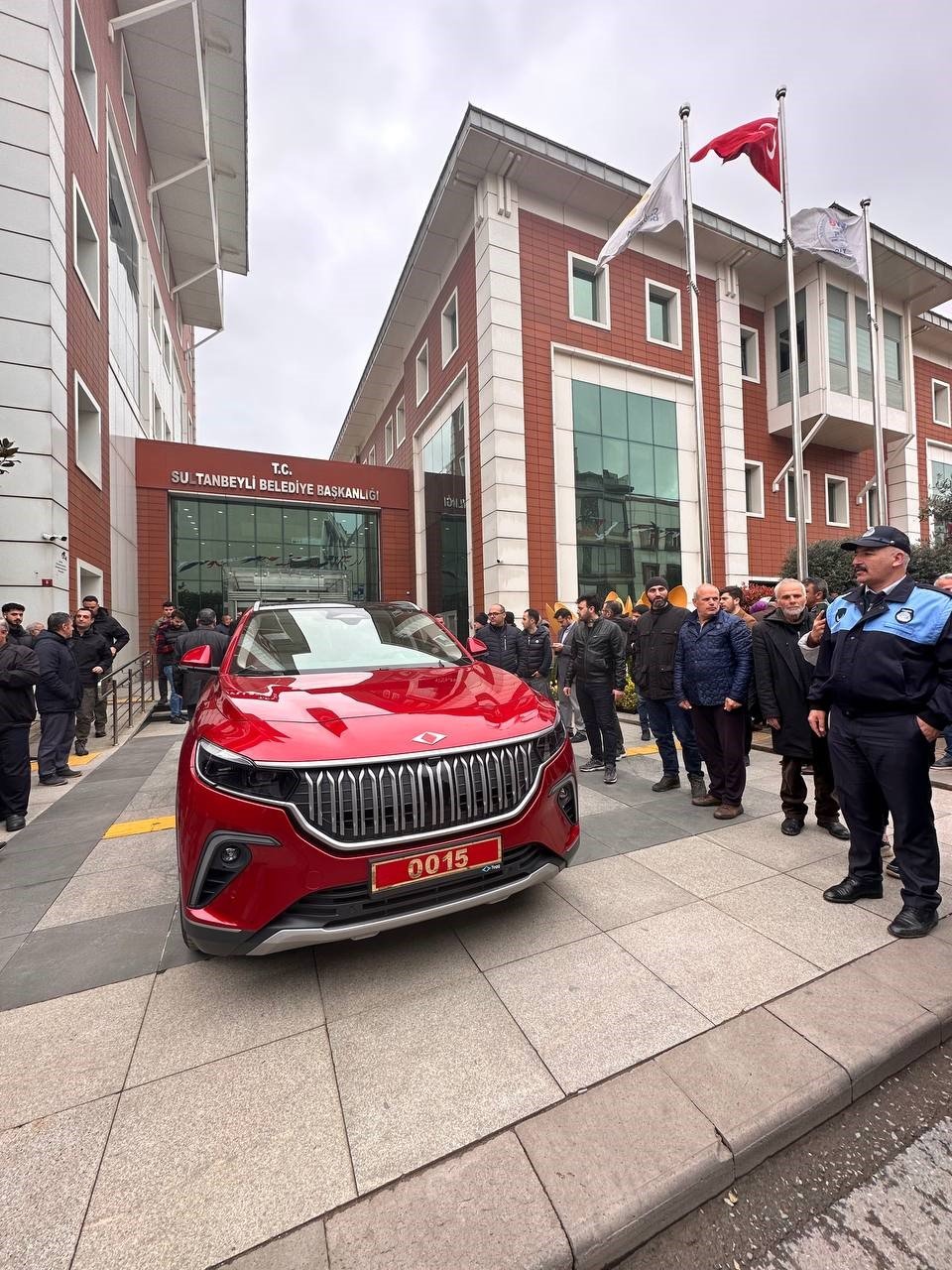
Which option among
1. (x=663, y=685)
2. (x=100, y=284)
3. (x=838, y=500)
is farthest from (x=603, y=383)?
(x=663, y=685)

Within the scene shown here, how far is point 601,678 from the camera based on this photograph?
5.64 meters

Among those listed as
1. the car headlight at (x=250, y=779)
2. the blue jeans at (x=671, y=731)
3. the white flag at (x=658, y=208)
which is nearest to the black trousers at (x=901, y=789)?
the blue jeans at (x=671, y=731)

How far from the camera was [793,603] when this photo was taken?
4.16 m

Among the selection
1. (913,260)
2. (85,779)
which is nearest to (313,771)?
(85,779)

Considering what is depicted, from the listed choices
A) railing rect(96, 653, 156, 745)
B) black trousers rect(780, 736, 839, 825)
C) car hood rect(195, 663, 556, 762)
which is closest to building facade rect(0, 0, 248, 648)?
railing rect(96, 653, 156, 745)

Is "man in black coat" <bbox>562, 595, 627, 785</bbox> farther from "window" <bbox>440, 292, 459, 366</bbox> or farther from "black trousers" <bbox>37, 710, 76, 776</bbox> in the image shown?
"window" <bbox>440, 292, 459, 366</bbox>

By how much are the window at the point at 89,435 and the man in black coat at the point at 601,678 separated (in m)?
10.8

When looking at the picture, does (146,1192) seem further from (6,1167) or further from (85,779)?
(85,779)

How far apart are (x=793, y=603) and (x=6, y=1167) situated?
4.89 metres

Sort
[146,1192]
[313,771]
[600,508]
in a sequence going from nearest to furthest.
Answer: [146,1192] → [313,771] → [600,508]

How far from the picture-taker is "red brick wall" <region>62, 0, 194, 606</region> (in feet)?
32.7

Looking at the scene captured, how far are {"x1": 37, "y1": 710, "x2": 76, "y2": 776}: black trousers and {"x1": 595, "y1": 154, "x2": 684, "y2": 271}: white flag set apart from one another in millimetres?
12565

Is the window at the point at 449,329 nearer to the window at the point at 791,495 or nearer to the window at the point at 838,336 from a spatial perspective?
the window at the point at 791,495

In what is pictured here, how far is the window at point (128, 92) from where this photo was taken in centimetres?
1445
